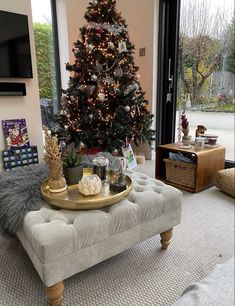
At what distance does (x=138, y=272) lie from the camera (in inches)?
53.6

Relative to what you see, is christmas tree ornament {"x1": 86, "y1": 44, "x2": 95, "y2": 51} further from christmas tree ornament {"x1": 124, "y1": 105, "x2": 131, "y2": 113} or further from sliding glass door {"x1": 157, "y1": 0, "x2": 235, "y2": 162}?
sliding glass door {"x1": 157, "y1": 0, "x2": 235, "y2": 162}

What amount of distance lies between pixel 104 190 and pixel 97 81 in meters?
1.76

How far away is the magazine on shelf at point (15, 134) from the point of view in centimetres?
271

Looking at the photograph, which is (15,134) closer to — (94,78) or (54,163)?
(94,78)

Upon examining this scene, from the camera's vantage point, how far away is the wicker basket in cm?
243

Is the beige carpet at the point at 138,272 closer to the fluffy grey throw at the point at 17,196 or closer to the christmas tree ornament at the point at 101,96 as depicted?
the fluffy grey throw at the point at 17,196

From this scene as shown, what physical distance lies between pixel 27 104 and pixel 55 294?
2.30m

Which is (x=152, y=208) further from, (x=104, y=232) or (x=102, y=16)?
(x=102, y=16)

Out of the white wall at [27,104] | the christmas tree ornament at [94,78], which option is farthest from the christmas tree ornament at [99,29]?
the white wall at [27,104]

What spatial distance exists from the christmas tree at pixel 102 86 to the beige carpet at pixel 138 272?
1418 millimetres

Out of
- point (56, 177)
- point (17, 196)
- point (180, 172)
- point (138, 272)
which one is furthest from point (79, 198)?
point (180, 172)

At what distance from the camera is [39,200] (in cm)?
131

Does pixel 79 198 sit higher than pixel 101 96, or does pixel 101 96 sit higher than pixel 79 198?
pixel 101 96

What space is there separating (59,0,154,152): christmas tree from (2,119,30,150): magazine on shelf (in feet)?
1.50
